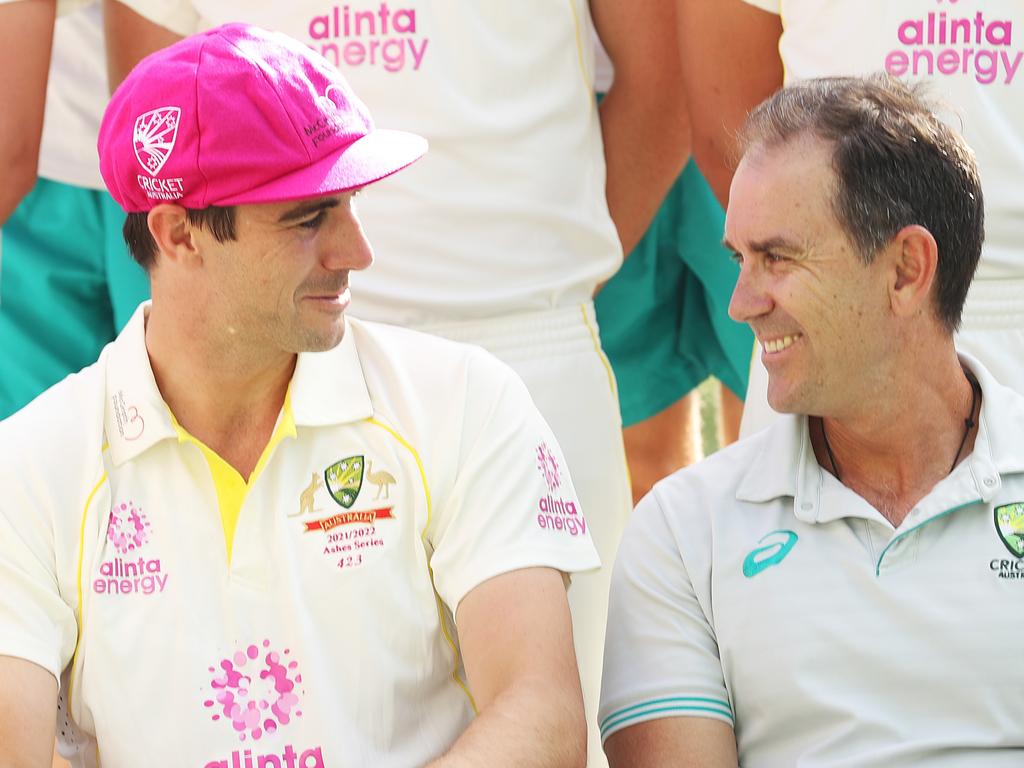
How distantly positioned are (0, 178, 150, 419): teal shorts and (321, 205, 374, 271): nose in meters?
1.30

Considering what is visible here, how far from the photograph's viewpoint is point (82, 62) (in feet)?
13.5

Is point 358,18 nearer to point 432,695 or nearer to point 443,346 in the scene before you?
point 443,346

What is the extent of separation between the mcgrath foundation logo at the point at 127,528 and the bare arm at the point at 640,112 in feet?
5.31

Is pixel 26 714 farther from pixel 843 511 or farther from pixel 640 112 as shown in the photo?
pixel 640 112

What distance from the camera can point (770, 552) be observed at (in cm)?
271

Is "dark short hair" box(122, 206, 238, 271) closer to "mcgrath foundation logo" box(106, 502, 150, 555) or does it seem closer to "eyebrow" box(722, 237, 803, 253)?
"mcgrath foundation logo" box(106, 502, 150, 555)

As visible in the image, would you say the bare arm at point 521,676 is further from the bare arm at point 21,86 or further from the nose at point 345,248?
the bare arm at point 21,86

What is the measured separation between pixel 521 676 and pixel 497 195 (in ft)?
4.03

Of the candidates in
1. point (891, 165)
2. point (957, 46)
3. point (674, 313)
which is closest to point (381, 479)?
point (891, 165)

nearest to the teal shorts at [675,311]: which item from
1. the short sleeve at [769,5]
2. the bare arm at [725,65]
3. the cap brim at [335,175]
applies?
the bare arm at [725,65]

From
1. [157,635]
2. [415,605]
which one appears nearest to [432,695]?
[415,605]

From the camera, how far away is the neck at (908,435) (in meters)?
2.74

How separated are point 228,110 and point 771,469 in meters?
1.04

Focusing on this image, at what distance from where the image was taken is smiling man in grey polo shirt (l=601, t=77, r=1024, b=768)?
2.58 metres
